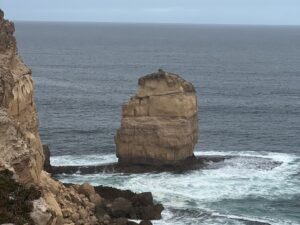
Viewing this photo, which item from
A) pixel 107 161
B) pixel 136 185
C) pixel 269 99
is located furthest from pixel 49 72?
pixel 136 185

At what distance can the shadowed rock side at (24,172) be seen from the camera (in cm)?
2455

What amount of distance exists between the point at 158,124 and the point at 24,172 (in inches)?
1369

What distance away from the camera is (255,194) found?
184ft

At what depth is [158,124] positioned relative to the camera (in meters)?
65.2

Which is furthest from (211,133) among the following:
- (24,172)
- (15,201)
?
(15,201)

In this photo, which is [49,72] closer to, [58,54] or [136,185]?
[58,54]

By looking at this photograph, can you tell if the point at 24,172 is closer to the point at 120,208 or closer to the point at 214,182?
the point at 120,208

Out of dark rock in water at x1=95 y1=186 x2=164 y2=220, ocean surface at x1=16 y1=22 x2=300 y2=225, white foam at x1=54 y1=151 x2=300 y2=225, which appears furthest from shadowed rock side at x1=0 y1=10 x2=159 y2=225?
white foam at x1=54 y1=151 x2=300 y2=225

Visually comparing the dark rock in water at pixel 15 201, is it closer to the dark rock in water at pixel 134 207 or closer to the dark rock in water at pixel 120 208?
the dark rock in water at pixel 134 207

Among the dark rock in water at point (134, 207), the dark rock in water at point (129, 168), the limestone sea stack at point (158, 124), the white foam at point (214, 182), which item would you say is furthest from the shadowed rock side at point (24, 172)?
the limestone sea stack at point (158, 124)

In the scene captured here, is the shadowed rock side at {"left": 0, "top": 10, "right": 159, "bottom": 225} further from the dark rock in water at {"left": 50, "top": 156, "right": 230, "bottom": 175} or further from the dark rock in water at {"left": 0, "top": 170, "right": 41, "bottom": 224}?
the dark rock in water at {"left": 50, "top": 156, "right": 230, "bottom": 175}

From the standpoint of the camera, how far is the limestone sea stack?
6500cm

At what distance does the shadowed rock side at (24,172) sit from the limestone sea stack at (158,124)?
15.7 m

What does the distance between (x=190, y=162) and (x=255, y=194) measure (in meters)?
11.8
